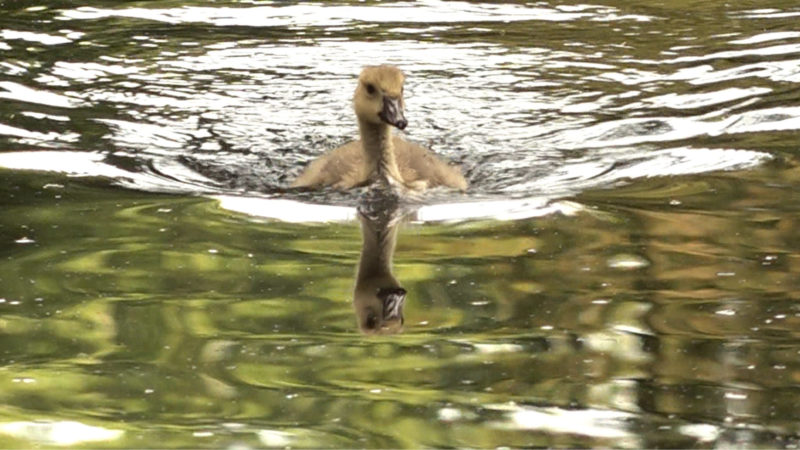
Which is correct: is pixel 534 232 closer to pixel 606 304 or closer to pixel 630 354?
pixel 606 304

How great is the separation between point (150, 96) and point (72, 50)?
1.54m

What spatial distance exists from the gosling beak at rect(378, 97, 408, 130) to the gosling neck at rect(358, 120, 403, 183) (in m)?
0.25

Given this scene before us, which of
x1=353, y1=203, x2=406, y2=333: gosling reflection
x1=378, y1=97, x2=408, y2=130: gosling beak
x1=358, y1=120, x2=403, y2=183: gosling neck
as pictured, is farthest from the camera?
x1=358, y1=120, x2=403, y2=183: gosling neck

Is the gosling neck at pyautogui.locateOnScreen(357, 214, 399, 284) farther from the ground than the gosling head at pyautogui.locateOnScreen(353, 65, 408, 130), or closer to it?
closer to it

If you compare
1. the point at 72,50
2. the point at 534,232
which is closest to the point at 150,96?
the point at 72,50

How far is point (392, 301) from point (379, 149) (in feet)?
7.45

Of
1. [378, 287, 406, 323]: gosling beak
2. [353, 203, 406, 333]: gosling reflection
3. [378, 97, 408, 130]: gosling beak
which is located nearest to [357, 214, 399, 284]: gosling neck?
[353, 203, 406, 333]: gosling reflection

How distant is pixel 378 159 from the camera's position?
855 cm

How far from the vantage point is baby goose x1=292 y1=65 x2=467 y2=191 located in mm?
8344

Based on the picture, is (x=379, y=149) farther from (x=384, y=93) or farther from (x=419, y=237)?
(x=419, y=237)

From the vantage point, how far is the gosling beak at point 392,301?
6.25 meters

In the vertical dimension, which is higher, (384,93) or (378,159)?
(384,93)

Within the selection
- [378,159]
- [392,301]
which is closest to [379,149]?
[378,159]

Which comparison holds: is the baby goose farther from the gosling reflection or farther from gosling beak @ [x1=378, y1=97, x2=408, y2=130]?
the gosling reflection
